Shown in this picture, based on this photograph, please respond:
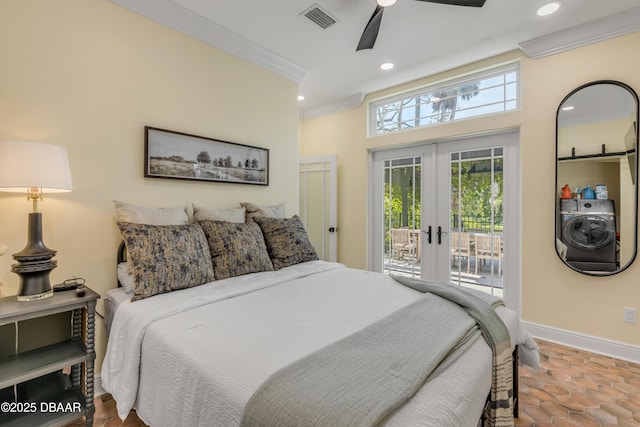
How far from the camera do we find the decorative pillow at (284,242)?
8.47ft

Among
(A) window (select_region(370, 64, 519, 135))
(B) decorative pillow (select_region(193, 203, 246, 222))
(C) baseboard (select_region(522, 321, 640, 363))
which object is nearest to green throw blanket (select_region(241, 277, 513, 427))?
(B) decorative pillow (select_region(193, 203, 246, 222))

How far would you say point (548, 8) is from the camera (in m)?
2.40

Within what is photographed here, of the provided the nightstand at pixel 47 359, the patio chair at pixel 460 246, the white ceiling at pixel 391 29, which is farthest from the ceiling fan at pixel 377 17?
the nightstand at pixel 47 359

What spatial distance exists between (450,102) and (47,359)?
4139mm

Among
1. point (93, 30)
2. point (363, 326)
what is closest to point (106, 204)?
point (93, 30)

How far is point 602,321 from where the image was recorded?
2648 millimetres

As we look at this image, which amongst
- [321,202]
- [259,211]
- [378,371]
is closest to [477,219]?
[321,202]

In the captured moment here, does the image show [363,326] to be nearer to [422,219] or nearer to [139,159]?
[139,159]

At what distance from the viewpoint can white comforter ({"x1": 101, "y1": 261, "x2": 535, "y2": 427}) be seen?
0.99 meters

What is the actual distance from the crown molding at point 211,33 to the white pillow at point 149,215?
147 cm

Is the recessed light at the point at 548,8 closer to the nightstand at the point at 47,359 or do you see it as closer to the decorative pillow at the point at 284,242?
the decorative pillow at the point at 284,242

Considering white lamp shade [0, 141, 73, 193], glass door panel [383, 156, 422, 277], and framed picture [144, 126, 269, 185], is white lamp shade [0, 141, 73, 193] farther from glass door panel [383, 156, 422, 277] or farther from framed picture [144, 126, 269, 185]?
glass door panel [383, 156, 422, 277]

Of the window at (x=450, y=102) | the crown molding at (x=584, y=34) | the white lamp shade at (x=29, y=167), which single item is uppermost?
the crown molding at (x=584, y=34)

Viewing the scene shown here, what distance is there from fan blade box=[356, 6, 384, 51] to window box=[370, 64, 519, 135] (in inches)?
62.0
